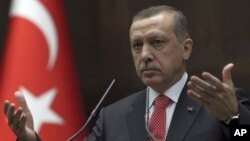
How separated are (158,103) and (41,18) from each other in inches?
61.1

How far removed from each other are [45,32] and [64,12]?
0.26 m

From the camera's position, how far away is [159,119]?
82.8 inches

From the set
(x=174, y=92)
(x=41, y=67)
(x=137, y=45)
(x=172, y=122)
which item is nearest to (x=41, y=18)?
(x=41, y=67)

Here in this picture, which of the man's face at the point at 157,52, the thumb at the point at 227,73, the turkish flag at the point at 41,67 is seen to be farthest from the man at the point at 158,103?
the turkish flag at the point at 41,67

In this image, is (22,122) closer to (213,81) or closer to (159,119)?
(159,119)

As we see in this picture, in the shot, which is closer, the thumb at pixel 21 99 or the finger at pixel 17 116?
the finger at pixel 17 116

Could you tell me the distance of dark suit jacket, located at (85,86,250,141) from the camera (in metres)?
1.99

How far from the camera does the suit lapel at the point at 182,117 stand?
6.70ft

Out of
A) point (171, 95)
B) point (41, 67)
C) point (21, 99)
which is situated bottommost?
point (41, 67)

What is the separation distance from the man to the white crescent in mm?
1268

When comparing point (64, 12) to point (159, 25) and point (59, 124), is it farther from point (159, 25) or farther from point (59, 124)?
point (159, 25)

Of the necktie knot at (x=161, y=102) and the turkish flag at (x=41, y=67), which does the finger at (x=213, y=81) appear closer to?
the necktie knot at (x=161, y=102)

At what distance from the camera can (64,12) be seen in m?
3.70

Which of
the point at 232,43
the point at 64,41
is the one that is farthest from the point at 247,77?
the point at 64,41
